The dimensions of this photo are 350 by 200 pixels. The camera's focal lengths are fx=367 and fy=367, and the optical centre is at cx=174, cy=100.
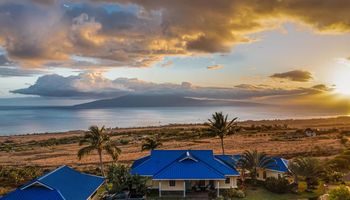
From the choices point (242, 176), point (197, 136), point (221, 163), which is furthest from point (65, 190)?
point (197, 136)

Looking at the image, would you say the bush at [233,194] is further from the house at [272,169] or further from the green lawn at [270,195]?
the house at [272,169]

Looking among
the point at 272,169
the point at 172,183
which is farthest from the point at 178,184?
the point at 272,169

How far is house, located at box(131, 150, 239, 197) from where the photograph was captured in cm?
3775

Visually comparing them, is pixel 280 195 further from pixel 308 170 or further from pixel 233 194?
pixel 233 194

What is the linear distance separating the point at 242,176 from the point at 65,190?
20.7 m

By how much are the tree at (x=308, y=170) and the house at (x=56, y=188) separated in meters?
21.7

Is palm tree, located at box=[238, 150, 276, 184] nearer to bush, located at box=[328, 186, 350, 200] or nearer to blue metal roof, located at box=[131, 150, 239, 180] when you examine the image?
blue metal roof, located at box=[131, 150, 239, 180]

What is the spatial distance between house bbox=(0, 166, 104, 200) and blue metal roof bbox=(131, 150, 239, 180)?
23.4 feet

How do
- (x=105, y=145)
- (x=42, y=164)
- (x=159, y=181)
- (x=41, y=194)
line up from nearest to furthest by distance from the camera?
(x=41, y=194)
(x=159, y=181)
(x=105, y=145)
(x=42, y=164)

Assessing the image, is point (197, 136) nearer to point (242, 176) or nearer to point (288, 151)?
point (288, 151)

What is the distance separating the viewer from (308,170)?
39750 mm

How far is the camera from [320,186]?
37531mm

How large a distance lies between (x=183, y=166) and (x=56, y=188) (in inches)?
544

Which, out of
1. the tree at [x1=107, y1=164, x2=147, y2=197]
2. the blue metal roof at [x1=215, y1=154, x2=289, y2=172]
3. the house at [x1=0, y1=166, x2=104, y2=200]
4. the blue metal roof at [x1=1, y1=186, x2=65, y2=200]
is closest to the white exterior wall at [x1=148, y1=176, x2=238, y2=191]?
the tree at [x1=107, y1=164, x2=147, y2=197]
